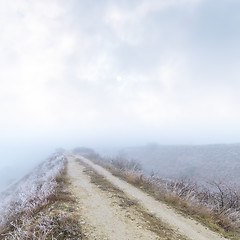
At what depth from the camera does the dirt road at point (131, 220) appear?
19.3 ft

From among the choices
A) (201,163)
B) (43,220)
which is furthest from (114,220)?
(201,163)

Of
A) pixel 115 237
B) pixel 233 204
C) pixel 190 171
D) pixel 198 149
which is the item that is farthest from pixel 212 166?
pixel 115 237

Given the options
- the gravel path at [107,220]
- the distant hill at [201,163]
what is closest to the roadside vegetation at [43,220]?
the gravel path at [107,220]

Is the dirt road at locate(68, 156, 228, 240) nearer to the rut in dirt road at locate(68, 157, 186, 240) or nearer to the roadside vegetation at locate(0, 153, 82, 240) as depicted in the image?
the rut in dirt road at locate(68, 157, 186, 240)

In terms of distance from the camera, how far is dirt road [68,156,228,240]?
5.89 meters

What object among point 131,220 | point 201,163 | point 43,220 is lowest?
point 201,163

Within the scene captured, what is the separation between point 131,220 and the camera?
6.94 m

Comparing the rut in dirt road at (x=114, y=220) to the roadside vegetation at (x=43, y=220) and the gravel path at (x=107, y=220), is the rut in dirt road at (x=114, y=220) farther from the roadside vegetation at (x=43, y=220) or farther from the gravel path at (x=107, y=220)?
the roadside vegetation at (x=43, y=220)

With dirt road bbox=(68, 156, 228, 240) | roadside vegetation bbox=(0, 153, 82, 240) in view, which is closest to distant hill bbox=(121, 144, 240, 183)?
dirt road bbox=(68, 156, 228, 240)

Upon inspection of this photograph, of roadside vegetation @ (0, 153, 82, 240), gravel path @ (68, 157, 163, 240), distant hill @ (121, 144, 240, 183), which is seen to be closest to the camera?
roadside vegetation @ (0, 153, 82, 240)

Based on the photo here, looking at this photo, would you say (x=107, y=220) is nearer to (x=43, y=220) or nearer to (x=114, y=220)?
(x=114, y=220)

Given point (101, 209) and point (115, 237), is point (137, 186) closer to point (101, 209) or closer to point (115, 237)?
point (101, 209)

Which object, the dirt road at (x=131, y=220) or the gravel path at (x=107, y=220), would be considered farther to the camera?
the dirt road at (x=131, y=220)

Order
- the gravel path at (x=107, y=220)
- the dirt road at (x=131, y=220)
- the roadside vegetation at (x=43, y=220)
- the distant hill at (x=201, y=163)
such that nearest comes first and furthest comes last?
the roadside vegetation at (x=43, y=220) < the gravel path at (x=107, y=220) < the dirt road at (x=131, y=220) < the distant hill at (x=201, y=163)
